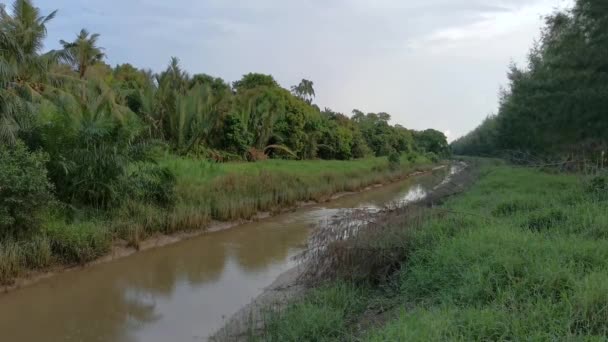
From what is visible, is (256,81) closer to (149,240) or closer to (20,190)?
(149,240)

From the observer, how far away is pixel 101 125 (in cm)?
1227

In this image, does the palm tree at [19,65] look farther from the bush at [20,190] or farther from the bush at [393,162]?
the bush at [393,162]

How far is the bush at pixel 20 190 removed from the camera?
8.80 m

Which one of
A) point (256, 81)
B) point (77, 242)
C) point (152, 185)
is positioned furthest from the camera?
point (256, 81)

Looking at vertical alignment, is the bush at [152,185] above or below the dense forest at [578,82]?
below

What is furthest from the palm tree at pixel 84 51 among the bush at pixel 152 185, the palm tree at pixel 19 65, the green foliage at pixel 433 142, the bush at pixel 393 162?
the green foliage at pixel 433 142

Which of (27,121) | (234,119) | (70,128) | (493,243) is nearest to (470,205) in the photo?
(493,243)

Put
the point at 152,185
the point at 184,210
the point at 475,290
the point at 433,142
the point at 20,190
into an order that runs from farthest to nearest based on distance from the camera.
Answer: the point at 433,142 < the point at 184,210 < the point at 152,185 < the point at 20,190 < the point at 475,290

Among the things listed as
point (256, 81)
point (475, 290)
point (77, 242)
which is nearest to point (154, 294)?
point (77, 242)

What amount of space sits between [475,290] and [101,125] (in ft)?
33.4

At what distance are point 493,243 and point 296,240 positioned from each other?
8.00 m

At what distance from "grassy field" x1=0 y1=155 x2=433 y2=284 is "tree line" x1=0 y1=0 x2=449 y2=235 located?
21.8 inches

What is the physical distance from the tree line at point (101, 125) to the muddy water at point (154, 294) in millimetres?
1679

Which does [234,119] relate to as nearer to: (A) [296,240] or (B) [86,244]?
(A) [296,240]
